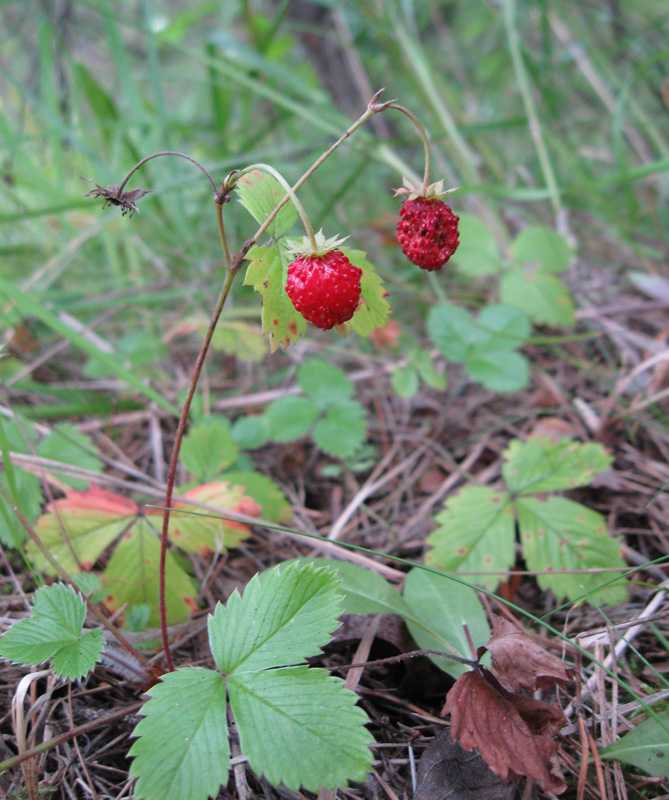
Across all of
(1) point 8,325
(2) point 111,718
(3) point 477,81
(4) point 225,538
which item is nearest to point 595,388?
(4) point 225,538

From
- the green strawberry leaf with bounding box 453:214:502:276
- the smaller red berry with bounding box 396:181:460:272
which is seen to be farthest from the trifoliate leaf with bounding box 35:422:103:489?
the green strawberry leaf with bounding box 453:214:502:276

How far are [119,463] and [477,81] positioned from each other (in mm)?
4553

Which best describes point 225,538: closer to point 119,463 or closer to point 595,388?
point 119,463

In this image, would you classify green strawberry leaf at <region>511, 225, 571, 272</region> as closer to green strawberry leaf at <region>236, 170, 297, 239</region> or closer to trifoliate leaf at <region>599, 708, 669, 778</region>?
green strawberry leaf at <region>236, 170, 297, 239</region>

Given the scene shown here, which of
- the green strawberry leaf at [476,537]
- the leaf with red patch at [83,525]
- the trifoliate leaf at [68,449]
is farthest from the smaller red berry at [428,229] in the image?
the trifoliate leaf at [68,449]

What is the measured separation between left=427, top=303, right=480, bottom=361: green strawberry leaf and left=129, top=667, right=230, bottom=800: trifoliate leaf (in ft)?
4.44

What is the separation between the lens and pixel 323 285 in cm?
88

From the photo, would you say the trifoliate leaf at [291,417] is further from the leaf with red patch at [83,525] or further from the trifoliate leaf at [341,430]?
the leaf with red patch at [83,525]

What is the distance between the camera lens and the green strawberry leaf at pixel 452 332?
6.36ft

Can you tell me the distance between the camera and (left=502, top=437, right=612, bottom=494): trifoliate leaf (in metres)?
1.43

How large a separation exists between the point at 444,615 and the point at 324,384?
2.99ft

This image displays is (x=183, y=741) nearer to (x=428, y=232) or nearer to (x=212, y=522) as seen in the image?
(x=212, y=522)

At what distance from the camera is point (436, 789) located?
90 centimetres

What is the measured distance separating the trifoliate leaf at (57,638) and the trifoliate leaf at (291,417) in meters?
0.84
